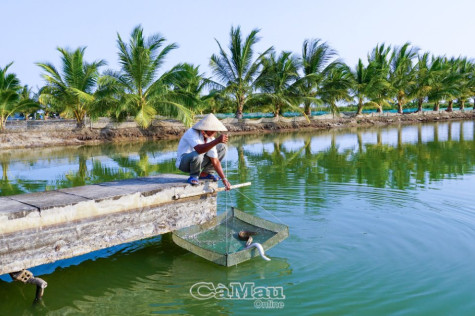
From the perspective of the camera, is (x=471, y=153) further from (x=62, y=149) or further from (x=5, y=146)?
(x=5, y=146)

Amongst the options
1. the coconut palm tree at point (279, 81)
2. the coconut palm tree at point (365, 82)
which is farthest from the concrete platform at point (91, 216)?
the coconut palm tree at point (365, 82)

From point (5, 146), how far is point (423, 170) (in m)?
17.5

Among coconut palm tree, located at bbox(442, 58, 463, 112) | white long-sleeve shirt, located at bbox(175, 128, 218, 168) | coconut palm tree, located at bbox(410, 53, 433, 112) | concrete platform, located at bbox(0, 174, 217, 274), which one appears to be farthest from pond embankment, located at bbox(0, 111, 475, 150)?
white long-sleeve shirt, located at bbox(175, 128, 218, 168)

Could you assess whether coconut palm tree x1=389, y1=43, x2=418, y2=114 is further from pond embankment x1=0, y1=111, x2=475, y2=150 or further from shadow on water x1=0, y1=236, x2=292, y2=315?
shadow on water x1=0, y1=236, x2=292, y2=315

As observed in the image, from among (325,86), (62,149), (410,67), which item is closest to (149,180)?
(62,149)

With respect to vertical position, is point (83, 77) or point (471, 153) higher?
point (83, 77)

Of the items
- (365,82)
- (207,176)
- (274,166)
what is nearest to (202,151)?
(207,176)

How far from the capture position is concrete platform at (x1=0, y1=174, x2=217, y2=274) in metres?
3.93

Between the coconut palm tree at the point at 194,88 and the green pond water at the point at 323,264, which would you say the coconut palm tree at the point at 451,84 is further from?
the green pond water at the point at 323,264

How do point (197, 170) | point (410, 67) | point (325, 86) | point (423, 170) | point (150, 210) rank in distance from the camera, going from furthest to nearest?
point (410, 67) < point (325, 86) < point (423, 170) < point (197, 170) < point (150, 210)

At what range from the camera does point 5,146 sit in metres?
19.0

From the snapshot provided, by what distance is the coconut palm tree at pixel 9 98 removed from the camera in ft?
64.0

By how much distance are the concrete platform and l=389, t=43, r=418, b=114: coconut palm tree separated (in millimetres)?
33035

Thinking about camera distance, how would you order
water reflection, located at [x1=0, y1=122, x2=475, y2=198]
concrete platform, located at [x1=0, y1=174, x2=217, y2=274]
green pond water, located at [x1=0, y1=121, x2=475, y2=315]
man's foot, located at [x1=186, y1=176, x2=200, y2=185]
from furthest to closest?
1. water reflection, located at [x1=0, y1=122, x2=475, y2=198]
2. man's foot, located at [x1=186, y1=176, x2=200, y2=185]
3. concrete platform, located at [x1=0, y1=174, x2=217, y2=274]
4. green pond water, located at [x1=0, y1=121, x2=475, y2=315]
